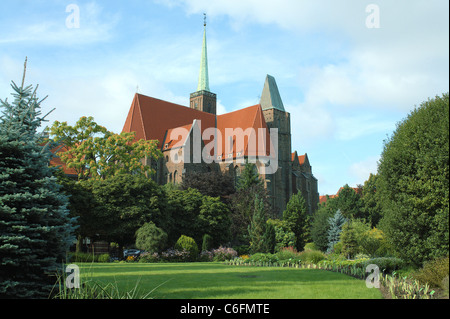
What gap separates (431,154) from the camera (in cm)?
1171

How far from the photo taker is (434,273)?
10867 millimetres

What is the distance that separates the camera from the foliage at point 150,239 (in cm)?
2562

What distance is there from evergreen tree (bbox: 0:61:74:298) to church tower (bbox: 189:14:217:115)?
237ft

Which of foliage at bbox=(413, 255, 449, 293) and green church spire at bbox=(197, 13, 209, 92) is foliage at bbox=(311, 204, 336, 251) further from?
green church spire at bbox=(197, 13, 209, 92)

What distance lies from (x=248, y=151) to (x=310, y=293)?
5380cm

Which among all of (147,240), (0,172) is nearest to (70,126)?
(147,240)

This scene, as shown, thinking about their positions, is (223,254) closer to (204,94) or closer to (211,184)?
(211,184)

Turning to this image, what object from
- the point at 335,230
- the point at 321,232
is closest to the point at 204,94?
the point at 321,232

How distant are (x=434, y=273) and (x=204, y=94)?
74795 mm

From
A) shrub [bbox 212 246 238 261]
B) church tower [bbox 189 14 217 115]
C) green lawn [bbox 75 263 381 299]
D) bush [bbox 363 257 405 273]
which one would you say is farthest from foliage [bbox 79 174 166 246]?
church tower [bbox 189 14 217 115]

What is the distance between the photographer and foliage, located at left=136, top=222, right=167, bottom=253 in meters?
25.6

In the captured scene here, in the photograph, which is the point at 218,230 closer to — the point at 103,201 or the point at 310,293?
the point at 103,201

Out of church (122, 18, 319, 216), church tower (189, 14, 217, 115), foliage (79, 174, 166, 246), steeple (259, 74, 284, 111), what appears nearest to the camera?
foliage (79, 174, 166, 246)
